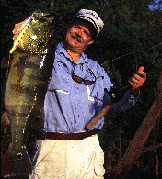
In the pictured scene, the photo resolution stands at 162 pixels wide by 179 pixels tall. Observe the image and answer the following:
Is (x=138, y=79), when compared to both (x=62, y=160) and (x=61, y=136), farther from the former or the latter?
(x=62, y=160)

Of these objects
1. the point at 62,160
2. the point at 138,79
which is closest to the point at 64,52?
the point at 138,79

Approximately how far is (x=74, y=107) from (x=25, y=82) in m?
0.60

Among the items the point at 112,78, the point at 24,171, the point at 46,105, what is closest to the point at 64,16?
the point at 112,78

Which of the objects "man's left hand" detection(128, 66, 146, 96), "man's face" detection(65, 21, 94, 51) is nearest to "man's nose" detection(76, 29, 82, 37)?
"man's face" detection(65, 21, 94, 51)

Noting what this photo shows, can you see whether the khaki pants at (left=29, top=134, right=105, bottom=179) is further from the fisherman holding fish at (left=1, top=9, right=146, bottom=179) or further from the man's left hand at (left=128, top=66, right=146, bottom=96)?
the man's left hand at (left=128, top=66, right=146, bottom=96)

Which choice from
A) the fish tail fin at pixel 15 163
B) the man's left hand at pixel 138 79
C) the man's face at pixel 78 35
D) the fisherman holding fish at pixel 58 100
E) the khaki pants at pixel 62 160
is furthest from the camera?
the man's face at pixel 78 35

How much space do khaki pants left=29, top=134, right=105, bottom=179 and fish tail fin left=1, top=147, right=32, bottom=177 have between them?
0.24 metres

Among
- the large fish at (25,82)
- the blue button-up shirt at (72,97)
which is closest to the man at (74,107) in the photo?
the blue button-up shirt at (72,97)

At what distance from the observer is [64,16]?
532cm

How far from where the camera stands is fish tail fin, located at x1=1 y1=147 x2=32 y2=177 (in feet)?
5.12

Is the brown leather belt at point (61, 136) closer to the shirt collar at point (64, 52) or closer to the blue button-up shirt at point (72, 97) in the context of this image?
the blue button-up shirt at point (72, 97)

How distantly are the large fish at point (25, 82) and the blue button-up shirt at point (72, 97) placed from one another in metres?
0.17

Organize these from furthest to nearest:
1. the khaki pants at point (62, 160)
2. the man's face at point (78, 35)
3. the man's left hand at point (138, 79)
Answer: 1. the man's face at point (78, 35)
2. the man's left hand at point (138, 79)
3. the khaki pants at point (62, 160)

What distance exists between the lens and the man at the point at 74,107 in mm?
1866
